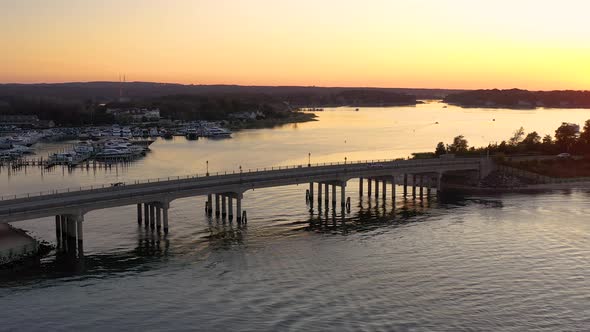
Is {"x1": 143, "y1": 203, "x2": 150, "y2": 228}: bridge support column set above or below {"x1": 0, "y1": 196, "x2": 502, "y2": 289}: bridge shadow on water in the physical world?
above

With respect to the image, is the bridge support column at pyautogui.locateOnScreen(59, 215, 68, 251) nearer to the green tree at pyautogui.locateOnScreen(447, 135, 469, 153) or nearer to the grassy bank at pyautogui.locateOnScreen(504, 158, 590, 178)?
the grassy bank at pyautogui.locateOnScreen(504, 158, 590, 178)

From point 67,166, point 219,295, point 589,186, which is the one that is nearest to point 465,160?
point 589,186

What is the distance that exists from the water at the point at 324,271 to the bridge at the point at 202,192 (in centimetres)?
201

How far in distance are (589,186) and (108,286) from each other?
63.5 meters

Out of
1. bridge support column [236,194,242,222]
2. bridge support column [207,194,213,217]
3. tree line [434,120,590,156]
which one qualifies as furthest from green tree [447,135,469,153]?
bridge support column [236,194,242,222]

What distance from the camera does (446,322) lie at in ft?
110

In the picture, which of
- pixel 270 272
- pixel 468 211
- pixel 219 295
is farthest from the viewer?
pixel 468 211

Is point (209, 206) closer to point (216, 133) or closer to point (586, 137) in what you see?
point (586, 137)

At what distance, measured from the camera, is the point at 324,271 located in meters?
42.2

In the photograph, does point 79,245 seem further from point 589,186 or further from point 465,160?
point 589,186

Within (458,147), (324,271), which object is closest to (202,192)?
(324,271)

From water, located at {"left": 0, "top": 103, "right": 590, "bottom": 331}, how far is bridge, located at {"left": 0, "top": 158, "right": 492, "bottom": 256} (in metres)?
2.01

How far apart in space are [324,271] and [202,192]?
636 inches

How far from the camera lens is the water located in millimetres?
34062
